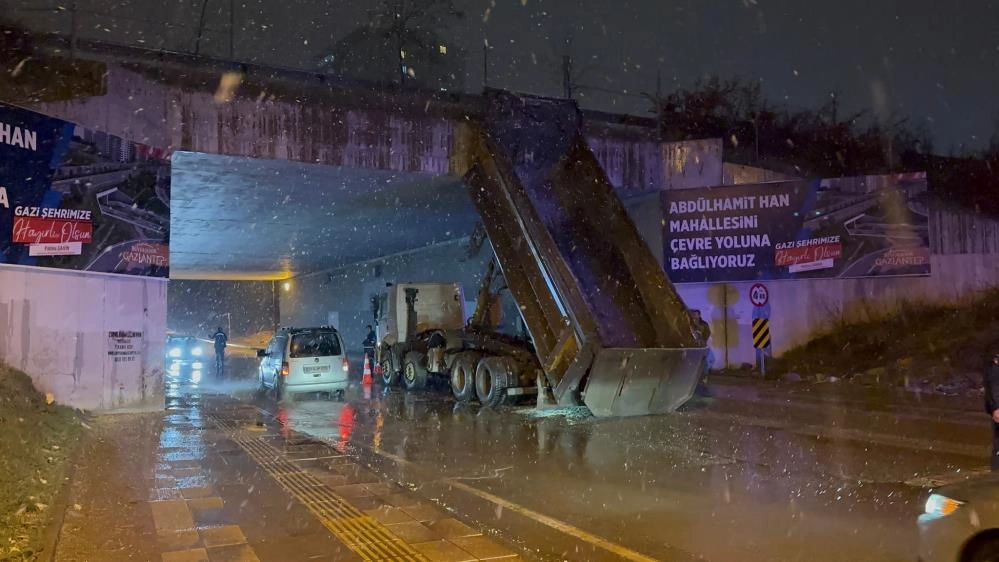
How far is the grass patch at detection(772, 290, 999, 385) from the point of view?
54.7 feet

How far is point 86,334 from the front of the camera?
13531 mm

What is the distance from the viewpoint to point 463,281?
28.1 metres

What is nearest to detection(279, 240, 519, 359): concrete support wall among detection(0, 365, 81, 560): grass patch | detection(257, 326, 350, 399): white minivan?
detection(257, 326, 350, 399): white minivan

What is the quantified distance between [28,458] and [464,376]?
936 centimetres

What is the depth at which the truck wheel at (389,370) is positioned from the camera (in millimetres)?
21188

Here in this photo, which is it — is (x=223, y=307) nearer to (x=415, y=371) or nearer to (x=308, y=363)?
(x=415, y=371)

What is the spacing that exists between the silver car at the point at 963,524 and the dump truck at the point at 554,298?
7687 mm

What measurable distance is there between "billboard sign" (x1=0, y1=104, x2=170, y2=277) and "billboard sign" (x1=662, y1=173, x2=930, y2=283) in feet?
42.0

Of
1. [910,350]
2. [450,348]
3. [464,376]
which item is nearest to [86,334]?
[464,376]

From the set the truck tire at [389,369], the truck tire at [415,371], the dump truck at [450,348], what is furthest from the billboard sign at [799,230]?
the truck tire at [389,369]

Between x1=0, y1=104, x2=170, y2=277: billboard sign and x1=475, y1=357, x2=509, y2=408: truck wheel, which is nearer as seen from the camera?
x1=0, y1=104, x2=170, y2=277: billboard sign

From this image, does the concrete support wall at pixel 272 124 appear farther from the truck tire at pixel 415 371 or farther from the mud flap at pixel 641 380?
the mud flap at pixel 641 380

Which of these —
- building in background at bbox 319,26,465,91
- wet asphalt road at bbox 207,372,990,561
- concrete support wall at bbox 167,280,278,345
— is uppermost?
building in background at bbox 319,26,465,91

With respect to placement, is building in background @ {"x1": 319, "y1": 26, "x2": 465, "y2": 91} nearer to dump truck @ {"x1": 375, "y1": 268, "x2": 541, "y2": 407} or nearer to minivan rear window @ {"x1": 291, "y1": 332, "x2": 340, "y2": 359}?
dump truck @ {"x1": 375, "y1": 268, "x2": 541, "y2": 407}
